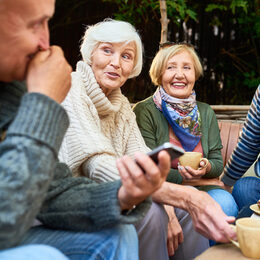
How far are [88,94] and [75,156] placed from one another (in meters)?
0.40

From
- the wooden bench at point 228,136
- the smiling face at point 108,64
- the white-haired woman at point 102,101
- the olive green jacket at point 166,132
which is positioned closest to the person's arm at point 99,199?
the white-haired woman at point 102,101

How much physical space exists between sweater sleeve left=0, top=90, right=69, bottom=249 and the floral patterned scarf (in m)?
1.71

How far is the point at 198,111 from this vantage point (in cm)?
289

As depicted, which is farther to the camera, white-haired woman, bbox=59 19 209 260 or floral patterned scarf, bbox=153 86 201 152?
floral patterned scarf, bbox=153 86 201 152

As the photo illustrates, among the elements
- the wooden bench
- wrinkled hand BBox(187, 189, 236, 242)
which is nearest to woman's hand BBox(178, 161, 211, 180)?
wrinkled hand BBox(187, 189, 236, 242)

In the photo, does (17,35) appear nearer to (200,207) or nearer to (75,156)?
(75,156)

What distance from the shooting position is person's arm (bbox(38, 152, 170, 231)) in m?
1.12

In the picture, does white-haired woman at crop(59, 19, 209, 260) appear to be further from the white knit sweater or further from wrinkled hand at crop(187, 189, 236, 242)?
wrinkled hand at crop(187, 189, 236, 242)

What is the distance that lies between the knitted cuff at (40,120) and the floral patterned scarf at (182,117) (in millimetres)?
1685

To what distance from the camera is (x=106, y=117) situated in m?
2.17

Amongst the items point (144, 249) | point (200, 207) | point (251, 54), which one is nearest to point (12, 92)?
point (200, 207)

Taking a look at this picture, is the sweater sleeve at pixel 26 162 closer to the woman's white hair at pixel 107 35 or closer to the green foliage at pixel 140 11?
the woman's white hair at pixel 107 35

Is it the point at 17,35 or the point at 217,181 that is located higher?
the point at 17,35

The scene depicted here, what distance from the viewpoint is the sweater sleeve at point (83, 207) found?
1210 mm
